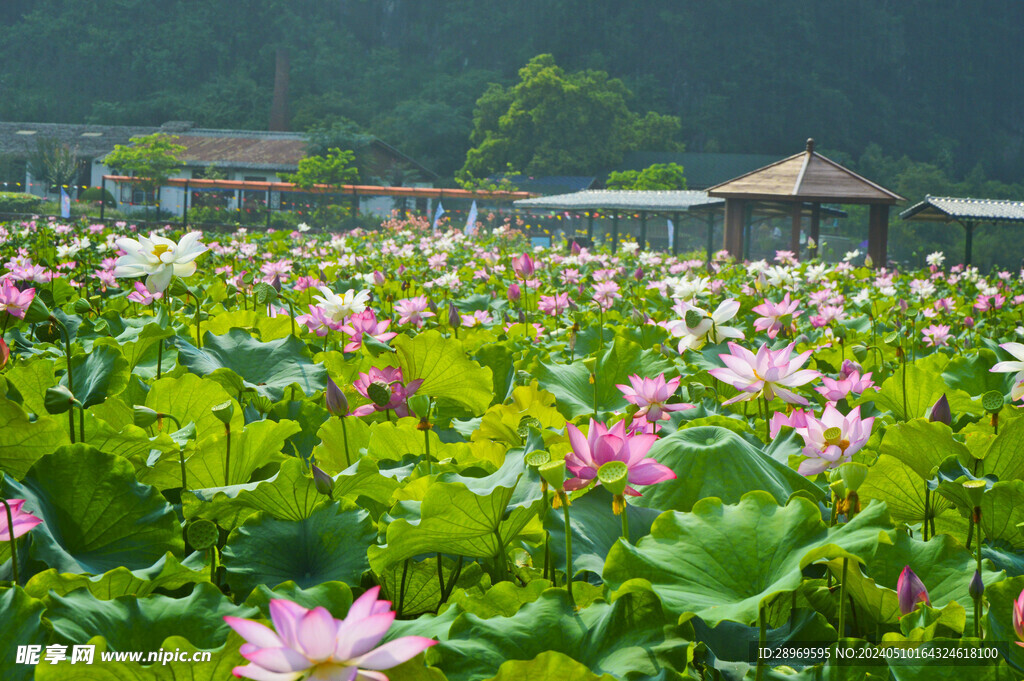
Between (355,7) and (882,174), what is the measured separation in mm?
34338

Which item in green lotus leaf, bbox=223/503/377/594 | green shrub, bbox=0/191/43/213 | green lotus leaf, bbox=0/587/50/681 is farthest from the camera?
green shrub, bbox=0/191/43/213

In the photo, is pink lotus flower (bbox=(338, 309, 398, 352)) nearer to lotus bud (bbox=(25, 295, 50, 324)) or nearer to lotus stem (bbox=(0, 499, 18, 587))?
lotus bud (bbox=(25, 295, 50, 324))

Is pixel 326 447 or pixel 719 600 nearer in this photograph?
pixel 719 600

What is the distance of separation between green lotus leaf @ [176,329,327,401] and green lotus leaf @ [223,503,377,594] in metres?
0.72

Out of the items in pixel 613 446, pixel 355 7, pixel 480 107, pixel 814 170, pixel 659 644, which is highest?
pixel 355 7

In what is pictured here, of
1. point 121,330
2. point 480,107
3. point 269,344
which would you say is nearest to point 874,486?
point 269,344

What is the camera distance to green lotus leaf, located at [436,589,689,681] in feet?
2.15

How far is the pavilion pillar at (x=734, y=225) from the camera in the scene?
14812 mm

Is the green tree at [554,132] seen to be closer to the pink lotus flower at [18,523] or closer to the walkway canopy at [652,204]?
the walkway canopy at [652,204]

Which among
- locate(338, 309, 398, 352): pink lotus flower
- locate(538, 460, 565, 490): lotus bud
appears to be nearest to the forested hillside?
locate(338, 309, 398, 352): pink lotus flower

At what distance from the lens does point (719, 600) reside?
0.73m

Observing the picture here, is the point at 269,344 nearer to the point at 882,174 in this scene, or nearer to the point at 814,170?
the point at 814,170

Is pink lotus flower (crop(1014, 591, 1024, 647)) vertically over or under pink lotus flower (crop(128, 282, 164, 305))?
under

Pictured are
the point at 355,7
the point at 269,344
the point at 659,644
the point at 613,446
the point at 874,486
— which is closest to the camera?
the point at 659,644
